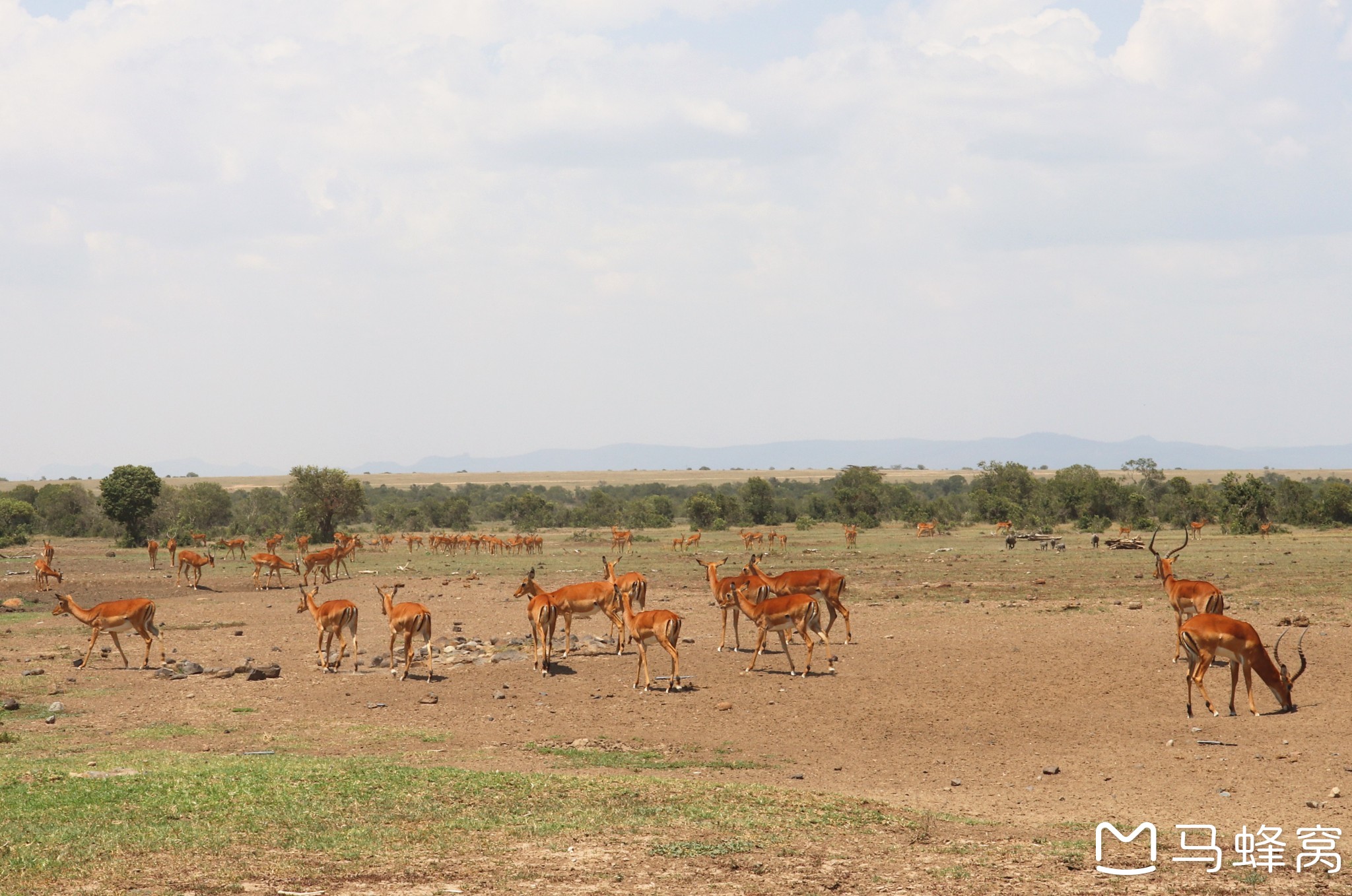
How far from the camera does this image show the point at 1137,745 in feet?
44.5

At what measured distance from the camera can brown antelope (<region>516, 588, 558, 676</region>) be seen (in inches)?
749

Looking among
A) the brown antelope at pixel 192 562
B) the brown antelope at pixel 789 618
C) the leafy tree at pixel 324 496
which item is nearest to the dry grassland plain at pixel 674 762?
the brown antelope at pixel 789 618

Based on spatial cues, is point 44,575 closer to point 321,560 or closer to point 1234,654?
point 321,560

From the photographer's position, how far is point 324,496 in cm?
6406

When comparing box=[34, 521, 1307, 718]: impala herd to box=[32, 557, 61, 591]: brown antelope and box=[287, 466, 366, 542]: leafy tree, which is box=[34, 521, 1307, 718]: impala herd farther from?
box=[287, 466, 366, 542]: leafy tree

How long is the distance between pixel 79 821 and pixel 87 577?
33.8 metres

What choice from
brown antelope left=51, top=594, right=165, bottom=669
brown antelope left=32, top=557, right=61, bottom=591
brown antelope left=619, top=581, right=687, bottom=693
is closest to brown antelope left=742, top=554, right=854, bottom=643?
brown antelope left=619, top=581, right=687, bottom=693

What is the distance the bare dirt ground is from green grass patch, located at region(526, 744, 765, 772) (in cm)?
6

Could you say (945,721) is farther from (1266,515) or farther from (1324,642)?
(1266,515)

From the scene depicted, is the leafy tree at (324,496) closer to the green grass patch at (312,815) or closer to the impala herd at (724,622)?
the impala herd at (724,622)

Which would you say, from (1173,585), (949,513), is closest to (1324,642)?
(1173,585)

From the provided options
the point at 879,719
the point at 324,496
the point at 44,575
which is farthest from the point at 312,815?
the point at 324,496

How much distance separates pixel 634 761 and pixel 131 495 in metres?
52.6

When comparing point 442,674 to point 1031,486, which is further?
point 1031,486
